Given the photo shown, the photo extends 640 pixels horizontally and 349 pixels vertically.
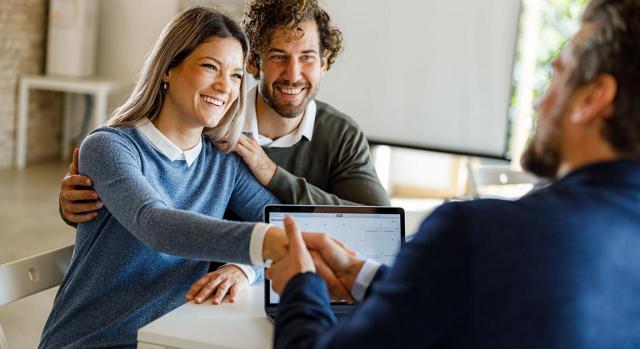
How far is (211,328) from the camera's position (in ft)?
5.52

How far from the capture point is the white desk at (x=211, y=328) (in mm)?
1612

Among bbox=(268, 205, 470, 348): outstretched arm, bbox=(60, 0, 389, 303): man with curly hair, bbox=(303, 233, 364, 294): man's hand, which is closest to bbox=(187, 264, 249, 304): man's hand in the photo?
bbox=(303, 233, 364, 294): man's hand

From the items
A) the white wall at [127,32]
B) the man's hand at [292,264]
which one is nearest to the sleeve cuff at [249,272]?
the man's hand at [292,264]

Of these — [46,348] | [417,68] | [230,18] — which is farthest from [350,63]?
[46,348]

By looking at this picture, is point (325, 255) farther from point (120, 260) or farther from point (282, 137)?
point (282, 137)

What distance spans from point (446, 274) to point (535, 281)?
109mm

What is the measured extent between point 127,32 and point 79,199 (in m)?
5.66

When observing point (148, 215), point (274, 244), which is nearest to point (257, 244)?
point (274, 244)

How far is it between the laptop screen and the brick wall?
544 centimetres

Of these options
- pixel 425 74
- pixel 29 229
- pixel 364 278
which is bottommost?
pixel 29 229

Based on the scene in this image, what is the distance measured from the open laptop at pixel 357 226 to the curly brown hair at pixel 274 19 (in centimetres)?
84

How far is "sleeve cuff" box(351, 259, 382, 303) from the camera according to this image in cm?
151

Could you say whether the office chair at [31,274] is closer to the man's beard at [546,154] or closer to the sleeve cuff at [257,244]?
the sleeve cuff at [257,244]

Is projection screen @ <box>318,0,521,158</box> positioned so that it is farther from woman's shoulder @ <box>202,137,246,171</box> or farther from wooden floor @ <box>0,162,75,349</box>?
woman's shoulder @ <box>202,137,246,171</box>
